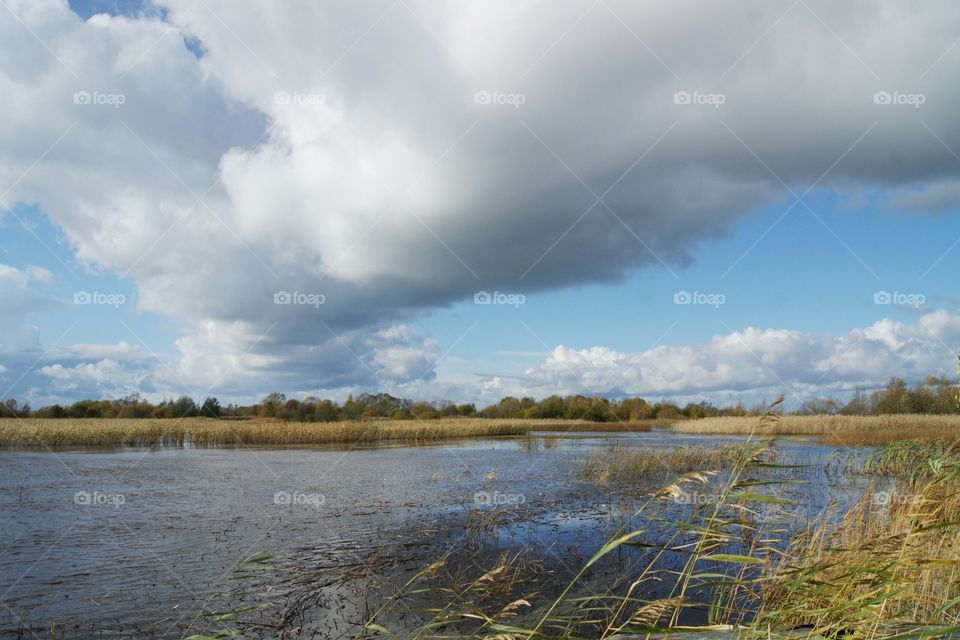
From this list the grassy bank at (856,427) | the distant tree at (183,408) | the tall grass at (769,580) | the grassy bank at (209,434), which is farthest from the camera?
the distant tree at (183,408)

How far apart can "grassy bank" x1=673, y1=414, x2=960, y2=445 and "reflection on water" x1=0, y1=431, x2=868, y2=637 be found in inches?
764

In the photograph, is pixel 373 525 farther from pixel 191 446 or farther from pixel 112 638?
pixel 191 446

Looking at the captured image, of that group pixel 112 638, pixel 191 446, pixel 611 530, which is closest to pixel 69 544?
pixel 112 638

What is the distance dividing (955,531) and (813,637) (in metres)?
4.71

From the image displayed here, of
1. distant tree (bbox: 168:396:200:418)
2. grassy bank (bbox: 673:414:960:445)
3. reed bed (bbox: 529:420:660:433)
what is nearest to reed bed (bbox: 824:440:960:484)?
grassy bank (bbox: 673:414:960:445)

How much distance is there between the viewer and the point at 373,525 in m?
12.6

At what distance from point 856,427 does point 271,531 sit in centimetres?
4205

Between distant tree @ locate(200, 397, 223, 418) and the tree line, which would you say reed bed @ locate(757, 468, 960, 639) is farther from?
distant tree @ locate(200, 397, 223, 418)

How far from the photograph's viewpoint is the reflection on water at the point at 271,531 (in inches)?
311

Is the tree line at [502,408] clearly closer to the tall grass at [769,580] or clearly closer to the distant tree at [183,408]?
the distant tree at [183,408]

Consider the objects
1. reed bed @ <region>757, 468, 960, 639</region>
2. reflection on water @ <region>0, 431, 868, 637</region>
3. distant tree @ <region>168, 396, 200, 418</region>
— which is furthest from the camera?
distant tree @ <region>168, 396, 200, 418</region>

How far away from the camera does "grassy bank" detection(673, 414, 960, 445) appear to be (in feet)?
109

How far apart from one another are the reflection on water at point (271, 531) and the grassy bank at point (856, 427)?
1939 centimetres

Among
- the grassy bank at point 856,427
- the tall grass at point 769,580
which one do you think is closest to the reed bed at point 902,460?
the tall grass at point 769,580
